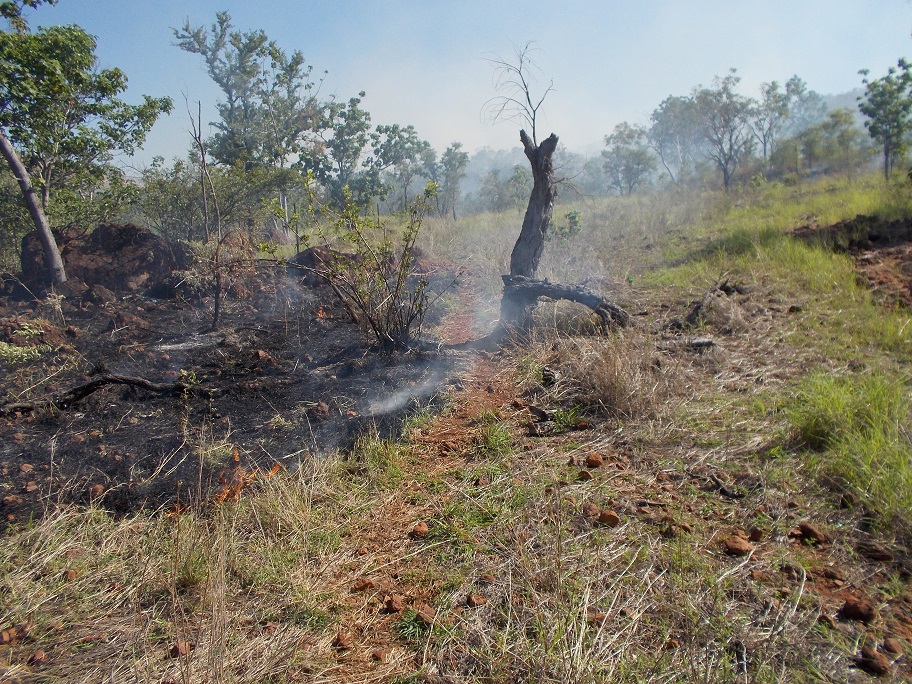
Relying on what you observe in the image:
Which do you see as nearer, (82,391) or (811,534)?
(811,534)

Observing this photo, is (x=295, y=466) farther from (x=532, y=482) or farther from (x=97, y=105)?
(x=97, y=105)

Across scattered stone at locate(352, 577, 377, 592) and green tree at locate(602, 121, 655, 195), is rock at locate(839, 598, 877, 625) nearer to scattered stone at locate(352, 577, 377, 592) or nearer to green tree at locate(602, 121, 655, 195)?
scattered stone at locate(352, 577, 377, 592)

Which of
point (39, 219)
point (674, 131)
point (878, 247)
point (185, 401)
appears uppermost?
point (674, 131)

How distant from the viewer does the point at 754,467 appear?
8.39 feet

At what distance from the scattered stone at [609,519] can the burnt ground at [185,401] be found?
5.32ft

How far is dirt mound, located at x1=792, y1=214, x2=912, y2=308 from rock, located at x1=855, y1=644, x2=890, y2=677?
423 cm

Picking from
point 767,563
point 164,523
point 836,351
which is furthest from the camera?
point 836,351

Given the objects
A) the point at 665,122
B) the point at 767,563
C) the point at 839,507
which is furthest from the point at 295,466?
the point at 665,122

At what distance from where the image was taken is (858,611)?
1654 millimetres

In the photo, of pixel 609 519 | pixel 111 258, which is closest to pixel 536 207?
pixel 609 519

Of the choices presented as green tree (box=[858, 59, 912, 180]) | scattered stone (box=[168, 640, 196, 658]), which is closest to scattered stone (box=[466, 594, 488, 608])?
scattered stone (box=[168, 640, 196, 658])

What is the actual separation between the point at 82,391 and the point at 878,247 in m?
8.74

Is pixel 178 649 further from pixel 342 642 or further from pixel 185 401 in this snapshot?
pixel 185 401

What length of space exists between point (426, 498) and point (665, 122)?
1803 inches
